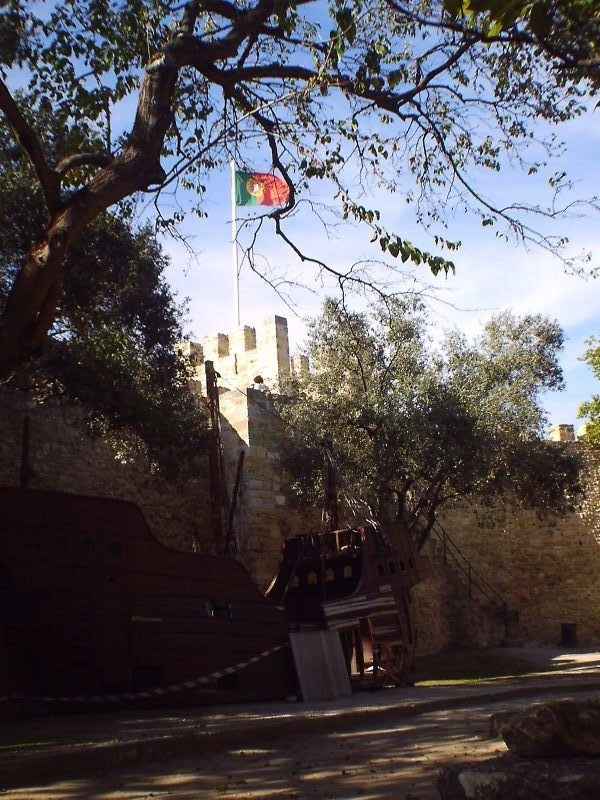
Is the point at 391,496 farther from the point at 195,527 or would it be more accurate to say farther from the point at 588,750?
the point at 588,750

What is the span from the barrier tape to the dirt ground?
2.36 metres

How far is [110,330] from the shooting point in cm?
1223

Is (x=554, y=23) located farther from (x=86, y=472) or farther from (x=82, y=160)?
(x=86, y=472)

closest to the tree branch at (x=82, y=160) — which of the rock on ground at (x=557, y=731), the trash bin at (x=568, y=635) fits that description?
the rock on ground at (x=557, y=731)

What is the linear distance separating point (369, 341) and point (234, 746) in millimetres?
11491

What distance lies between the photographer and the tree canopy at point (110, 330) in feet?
37.0

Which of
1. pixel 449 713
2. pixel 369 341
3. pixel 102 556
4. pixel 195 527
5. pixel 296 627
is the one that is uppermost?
pixel 369 341

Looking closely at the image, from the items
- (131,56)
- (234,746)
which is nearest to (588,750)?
(234,746)

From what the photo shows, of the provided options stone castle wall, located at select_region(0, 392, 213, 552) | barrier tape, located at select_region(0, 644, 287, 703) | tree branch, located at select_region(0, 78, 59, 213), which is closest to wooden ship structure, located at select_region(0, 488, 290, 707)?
barrier tape, located at select_region(0, 644, 287, 703)

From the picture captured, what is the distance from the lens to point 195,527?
1702cm

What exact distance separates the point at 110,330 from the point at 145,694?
17.9ft

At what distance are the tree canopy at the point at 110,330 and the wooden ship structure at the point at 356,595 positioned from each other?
266 centimetres

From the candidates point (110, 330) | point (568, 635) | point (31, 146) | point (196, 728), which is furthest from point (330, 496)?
point (568, 635)

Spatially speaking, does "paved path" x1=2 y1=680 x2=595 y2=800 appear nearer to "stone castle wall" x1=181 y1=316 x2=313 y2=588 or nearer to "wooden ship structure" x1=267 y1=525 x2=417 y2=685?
"wooden ship structure" x1=267 y1=525 x2=417 y2=685
